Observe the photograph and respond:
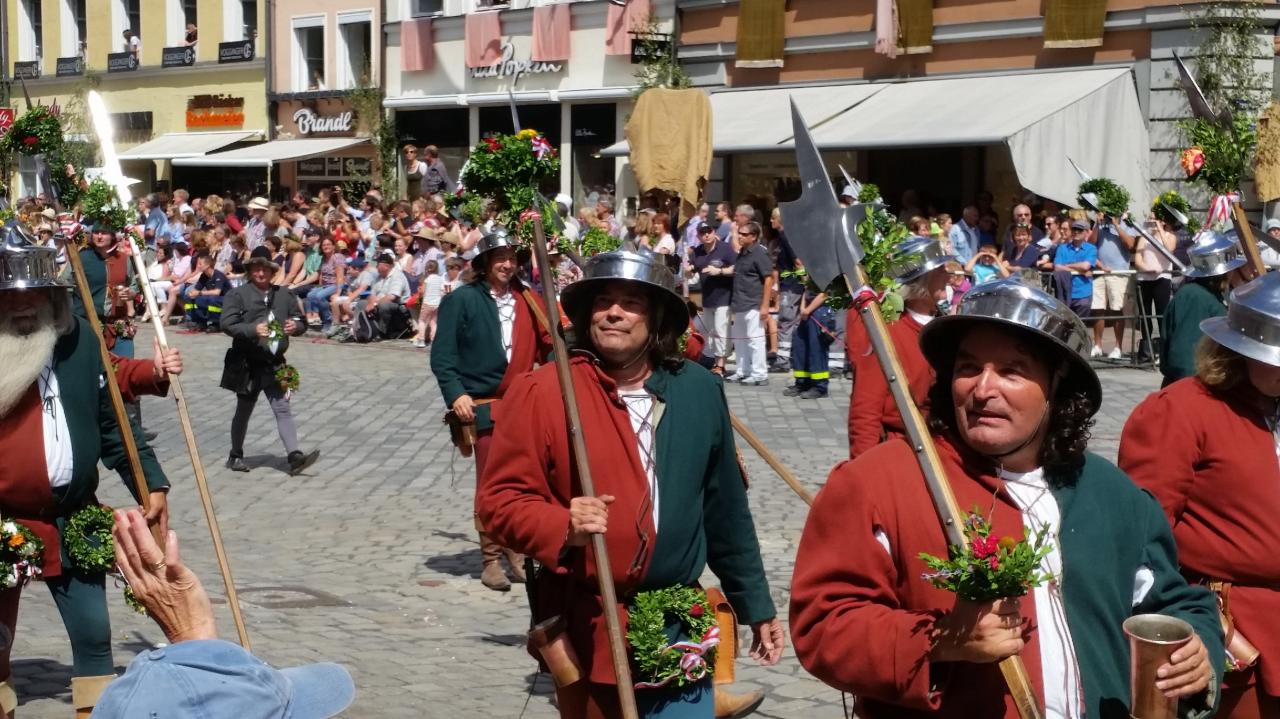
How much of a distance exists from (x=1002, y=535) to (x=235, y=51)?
36.7m

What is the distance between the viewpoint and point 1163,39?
71.8ft

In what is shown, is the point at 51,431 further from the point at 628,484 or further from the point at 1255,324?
the point at 1255,324

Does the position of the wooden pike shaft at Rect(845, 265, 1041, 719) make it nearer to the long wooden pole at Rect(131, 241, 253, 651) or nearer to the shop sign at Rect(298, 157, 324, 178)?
the long wooden pole at Rect(131, 241, 253, 651)

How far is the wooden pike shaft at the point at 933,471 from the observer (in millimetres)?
3227

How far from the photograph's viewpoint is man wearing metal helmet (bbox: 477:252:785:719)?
4.74m

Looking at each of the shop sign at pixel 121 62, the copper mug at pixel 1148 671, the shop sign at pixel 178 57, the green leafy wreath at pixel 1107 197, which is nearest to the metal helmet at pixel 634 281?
the copper mug at pixel 1148 671

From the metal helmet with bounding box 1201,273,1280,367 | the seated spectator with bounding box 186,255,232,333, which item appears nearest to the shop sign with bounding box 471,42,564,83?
the seated spectator with bounding box 186,255,232,333

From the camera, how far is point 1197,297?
7.95m

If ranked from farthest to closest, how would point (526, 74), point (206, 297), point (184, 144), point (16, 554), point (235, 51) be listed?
point (184, 144), point (235, 51), point (526, 74), point (206, 297), point (16, 554)

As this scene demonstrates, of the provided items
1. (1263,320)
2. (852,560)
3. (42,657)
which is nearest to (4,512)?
(42,657)

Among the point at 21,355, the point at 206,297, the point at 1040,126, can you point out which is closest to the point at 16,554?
the point at 21,355

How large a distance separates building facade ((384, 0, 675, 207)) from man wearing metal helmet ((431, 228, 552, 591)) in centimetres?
2002

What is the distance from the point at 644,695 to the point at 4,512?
8.27 feet

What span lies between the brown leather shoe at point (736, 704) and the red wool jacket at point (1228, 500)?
2376 millimetres
